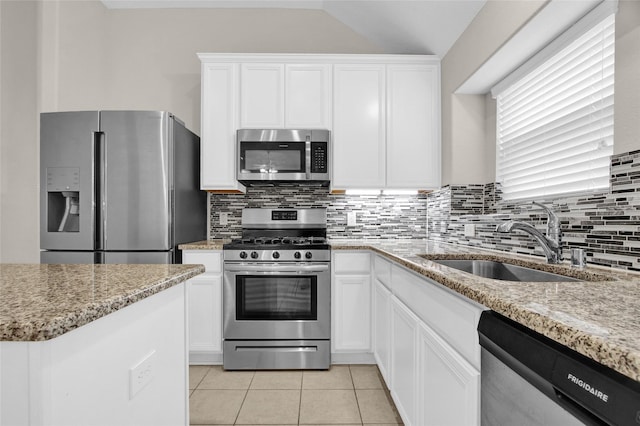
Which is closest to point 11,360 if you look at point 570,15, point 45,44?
point 570,15

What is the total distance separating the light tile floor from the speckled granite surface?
1.22 metres

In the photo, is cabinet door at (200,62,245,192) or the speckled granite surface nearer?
the speckled granite surface

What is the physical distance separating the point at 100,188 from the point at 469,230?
8.71 ft

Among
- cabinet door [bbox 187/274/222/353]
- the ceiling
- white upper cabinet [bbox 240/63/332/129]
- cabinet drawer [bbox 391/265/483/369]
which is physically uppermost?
the ceiling

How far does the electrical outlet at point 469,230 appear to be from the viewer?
93.4 inches

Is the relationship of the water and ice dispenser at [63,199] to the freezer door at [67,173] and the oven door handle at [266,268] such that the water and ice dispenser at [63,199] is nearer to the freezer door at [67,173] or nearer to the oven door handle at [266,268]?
the freezer door at [67,173]

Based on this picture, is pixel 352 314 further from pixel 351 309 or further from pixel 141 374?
pixel 141 374

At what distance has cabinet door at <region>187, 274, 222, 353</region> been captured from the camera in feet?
8.35

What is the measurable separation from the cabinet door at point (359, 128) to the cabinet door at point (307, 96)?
11 centimetres

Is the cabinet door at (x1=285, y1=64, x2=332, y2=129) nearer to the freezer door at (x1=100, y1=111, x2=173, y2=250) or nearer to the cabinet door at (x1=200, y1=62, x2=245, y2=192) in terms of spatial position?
the cabinet door at (x1=200, y1=62, x2=245, y2=192)

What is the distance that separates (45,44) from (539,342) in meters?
3.74

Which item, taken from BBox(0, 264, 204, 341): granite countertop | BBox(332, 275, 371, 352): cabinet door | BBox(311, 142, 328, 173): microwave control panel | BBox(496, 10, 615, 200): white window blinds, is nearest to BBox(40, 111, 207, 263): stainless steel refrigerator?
BBox(311, 142, 328, 173): microwave control panel

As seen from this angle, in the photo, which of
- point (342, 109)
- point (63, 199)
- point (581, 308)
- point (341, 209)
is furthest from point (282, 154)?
point (581, 308)

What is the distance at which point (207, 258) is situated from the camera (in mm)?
2557
